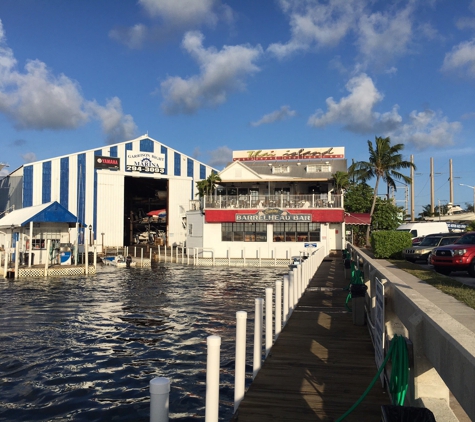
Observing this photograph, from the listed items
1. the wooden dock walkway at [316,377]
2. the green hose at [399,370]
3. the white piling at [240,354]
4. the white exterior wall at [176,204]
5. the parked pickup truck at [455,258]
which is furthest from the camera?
the white exterior wall at [176,204]

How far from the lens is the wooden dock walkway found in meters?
5.69

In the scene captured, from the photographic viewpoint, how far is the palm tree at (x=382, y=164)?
5134 cm

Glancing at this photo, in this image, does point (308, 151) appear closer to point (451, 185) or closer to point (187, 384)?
point (451, 185)

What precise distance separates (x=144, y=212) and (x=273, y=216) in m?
34.8

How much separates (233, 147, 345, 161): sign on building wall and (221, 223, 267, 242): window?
65.2 ft

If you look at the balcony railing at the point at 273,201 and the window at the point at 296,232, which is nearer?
the balcony railing at the point at 273,201

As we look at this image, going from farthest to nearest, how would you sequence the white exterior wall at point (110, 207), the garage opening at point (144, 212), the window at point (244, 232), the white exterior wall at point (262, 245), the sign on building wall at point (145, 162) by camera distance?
the garage opening at point (144, 212), the sign on building wall at point (145, 162), the white exterior wall at point (110, 207), the window at point (244, 232), the white exterior wall at point (262, 245)

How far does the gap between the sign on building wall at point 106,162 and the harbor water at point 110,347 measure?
24.9 m

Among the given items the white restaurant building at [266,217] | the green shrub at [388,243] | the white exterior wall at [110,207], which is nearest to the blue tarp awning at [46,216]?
the white restaurant building at [266,217]

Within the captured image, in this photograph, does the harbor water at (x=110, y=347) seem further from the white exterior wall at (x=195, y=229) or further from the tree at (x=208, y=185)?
the tree at (x=208, y=185)

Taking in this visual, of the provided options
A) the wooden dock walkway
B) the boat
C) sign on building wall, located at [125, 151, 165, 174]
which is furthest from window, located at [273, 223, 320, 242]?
the wooden dock walkway

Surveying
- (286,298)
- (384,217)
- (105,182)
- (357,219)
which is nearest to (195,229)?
(105,182)

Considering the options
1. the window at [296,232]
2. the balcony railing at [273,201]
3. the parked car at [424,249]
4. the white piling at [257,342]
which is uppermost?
the balcony railing at [273,201]

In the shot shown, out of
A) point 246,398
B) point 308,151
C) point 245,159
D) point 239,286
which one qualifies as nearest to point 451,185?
point 308,151
